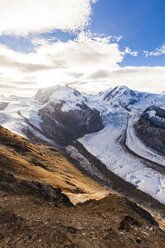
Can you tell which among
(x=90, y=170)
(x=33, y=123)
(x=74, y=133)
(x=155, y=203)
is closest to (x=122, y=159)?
(x=90, y=170)

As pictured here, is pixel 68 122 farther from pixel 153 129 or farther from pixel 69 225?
pixel 69 225

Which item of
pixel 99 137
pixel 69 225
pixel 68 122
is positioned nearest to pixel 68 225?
pixel 69 225

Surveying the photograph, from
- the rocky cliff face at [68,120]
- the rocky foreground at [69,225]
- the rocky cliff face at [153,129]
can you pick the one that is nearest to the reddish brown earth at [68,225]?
the rocky foreground at [69,225]

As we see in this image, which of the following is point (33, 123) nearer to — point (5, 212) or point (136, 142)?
point (136, 142)

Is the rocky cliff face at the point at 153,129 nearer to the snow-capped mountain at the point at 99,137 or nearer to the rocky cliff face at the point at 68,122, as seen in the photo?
the snow-capped mountain at the point at 99,137

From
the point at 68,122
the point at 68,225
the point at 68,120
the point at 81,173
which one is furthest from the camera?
the point at 68,120

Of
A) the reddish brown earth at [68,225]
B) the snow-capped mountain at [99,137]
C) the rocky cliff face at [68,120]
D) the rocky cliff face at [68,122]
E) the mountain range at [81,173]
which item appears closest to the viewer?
the reddish brown earth at [68,225]

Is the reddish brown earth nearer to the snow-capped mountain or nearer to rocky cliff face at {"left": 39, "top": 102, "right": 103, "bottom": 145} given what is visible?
the snow-capped mountain
